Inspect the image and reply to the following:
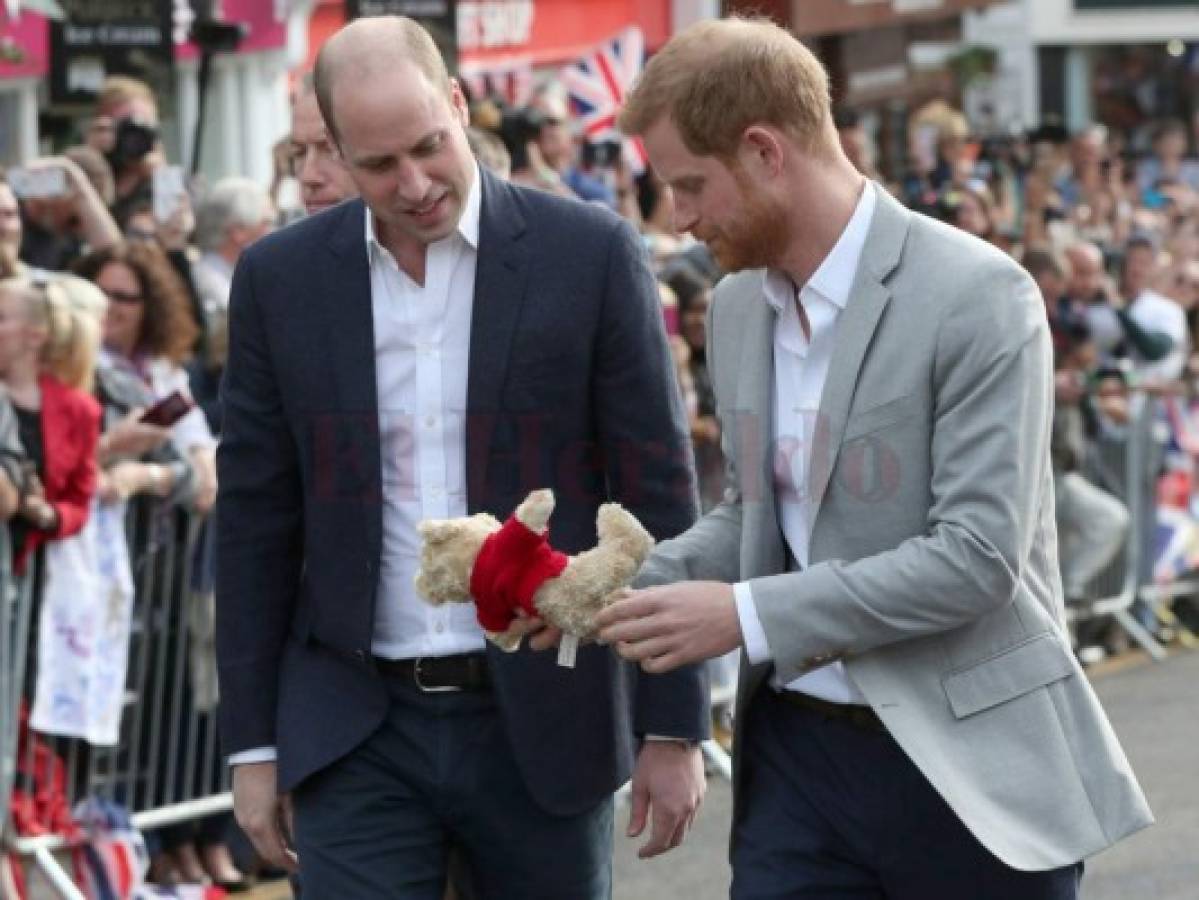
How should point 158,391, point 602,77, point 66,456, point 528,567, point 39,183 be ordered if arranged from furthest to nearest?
Result: point 602,77
point 39,183
point 158,391
point 66,456
point 528,567

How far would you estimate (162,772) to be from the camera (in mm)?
8414

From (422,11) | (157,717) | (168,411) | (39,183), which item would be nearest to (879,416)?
(168,411)

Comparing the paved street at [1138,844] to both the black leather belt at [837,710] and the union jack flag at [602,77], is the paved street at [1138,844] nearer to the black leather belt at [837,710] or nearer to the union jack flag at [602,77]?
the black leather belt at [837,710]

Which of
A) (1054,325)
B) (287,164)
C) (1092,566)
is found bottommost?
(1092,566)

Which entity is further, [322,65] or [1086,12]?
[1086,12]

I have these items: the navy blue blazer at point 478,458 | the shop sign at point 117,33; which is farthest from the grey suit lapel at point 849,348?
the shop sign at point 117,33

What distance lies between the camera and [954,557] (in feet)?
12.8

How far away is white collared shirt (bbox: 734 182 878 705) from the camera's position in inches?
162

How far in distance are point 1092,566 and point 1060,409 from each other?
2.44 ft

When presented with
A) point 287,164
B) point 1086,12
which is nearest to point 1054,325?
point 287,164

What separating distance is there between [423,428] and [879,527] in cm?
96

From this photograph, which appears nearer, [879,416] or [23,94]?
[879,416]

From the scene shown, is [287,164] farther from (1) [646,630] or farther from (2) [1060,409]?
(1) [646,630]

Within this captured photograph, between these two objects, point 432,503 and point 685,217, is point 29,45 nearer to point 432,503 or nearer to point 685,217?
point 432,503
